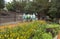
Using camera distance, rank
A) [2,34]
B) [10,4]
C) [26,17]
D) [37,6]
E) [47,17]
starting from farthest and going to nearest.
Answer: [10,4]
[47,17]
[37,6]
[26,17]
[2,34]

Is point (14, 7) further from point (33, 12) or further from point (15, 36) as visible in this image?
point (15, 36)

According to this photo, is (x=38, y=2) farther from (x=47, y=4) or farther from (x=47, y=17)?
(x=47, y=17)

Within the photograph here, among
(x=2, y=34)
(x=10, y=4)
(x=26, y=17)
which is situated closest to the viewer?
(x=2, y=34)

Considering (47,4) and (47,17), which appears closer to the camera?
(47,4)

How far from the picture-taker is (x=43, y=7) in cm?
3188

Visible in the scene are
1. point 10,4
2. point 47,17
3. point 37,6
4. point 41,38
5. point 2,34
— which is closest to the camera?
point 2,34

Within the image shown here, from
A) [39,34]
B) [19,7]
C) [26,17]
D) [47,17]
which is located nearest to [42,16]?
[47,17]

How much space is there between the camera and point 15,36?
623 centimetres

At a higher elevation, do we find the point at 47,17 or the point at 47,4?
the point at 47,4

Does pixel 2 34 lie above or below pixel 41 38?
above

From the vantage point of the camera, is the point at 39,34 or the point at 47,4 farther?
the point at 47,4

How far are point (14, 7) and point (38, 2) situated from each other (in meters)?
12.0

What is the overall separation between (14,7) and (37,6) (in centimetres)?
1236

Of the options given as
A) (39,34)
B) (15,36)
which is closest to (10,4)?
(39,34)
